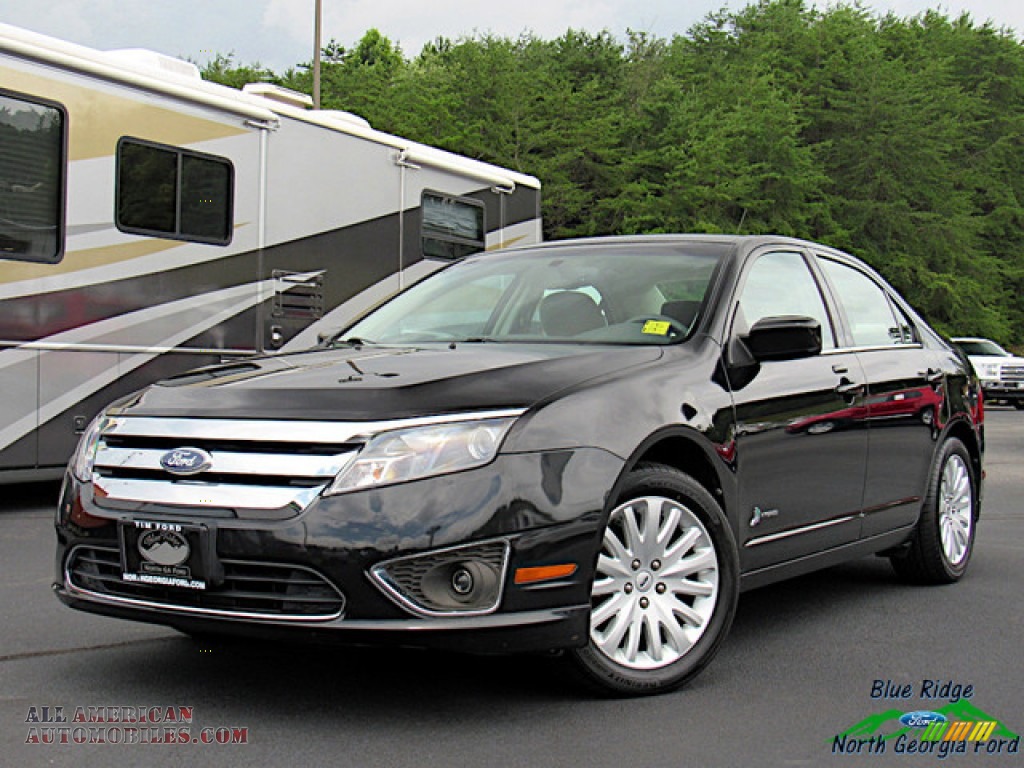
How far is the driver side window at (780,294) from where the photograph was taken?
5094mm

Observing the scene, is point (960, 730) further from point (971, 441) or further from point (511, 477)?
point (971, 441)

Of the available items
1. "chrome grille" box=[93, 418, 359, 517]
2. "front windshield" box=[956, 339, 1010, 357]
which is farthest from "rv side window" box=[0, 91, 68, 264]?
"front windshield" box=[956, 339, 1010, 357]

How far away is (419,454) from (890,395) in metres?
2.80

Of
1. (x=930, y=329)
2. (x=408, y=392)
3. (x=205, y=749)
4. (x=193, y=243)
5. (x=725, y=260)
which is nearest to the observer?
(x=205, y=749)

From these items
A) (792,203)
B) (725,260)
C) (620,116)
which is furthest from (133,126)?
(792,203)

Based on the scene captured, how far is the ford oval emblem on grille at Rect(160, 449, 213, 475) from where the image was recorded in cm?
382

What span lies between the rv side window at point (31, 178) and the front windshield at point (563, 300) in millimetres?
3539

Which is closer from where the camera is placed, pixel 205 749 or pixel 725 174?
pixel 205 749

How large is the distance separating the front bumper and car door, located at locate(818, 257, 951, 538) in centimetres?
214

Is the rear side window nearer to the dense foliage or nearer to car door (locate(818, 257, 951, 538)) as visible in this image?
car door (locate(818, 257, 951, 538))

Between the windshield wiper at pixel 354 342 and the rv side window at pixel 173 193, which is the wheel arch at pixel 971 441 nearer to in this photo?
the windshield wiper at pixel 354 342

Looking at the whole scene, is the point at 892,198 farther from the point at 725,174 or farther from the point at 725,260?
the point at 725,260

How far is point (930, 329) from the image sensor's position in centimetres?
673

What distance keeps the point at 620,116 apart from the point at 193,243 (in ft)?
118
